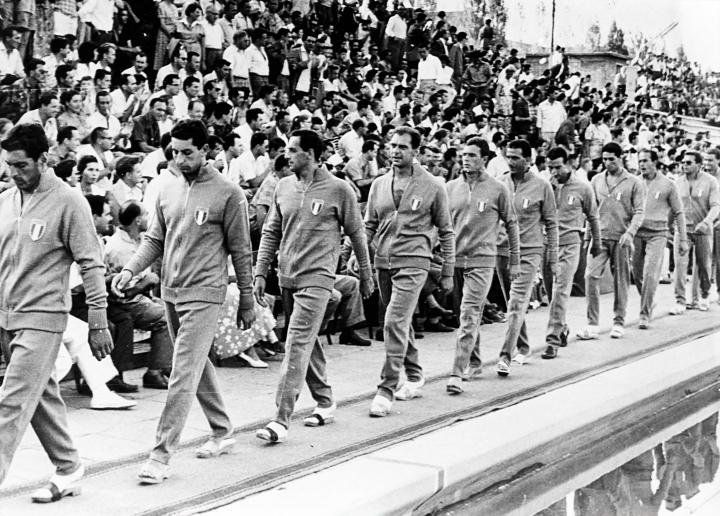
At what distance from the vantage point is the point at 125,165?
973cm

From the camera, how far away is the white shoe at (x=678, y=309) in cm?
1384

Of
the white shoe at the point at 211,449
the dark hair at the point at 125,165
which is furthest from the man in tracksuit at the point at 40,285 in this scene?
the dark hair at the point at 125,165

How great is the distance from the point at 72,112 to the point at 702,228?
27.2 ft

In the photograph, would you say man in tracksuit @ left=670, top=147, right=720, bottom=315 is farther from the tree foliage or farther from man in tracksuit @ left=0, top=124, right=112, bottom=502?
the tree foliage

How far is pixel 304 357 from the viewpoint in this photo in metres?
6.75

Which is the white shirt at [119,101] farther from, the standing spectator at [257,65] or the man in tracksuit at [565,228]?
the man in tracksuit at [565,228]

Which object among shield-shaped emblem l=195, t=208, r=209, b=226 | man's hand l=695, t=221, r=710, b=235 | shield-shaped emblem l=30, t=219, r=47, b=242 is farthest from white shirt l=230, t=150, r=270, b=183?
shield-shaped emblem l=30, t=219, r=47, b=242

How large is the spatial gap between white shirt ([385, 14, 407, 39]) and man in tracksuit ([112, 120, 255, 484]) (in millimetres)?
17518

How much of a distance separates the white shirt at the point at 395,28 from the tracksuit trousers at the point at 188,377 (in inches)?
701

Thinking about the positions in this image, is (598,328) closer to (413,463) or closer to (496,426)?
(496,426)

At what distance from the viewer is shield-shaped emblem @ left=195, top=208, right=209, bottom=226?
19.4 ft

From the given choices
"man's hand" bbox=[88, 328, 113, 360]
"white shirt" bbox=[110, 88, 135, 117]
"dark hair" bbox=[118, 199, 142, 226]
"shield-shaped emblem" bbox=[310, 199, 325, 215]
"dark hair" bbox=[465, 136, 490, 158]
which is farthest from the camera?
"white shirt" bbox=[110, 88, 135, 117]

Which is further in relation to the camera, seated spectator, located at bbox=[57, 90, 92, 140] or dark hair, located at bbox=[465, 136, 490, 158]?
seated spectator, located at bbox=[57, 90, 92, 140]

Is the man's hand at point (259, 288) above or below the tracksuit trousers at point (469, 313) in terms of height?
above
